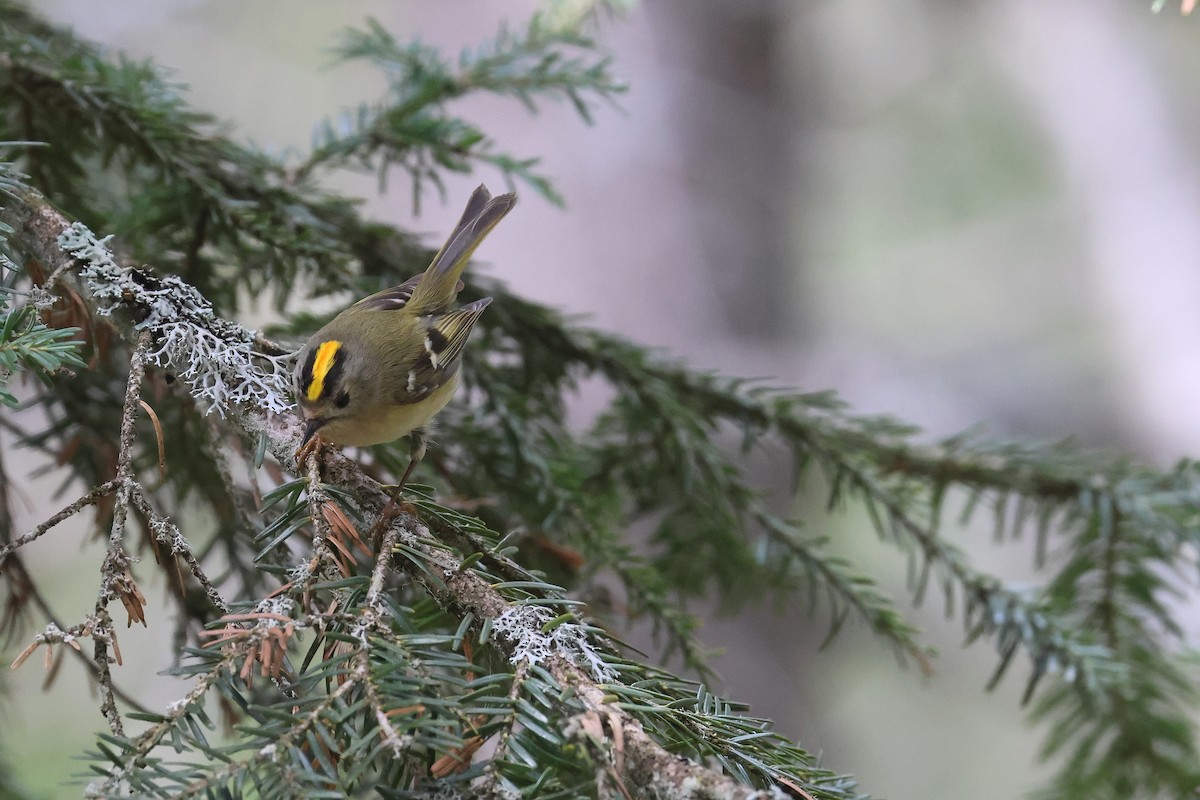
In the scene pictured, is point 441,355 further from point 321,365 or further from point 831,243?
point 831,243

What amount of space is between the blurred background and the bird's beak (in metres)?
1.55

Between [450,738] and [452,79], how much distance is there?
53.0 inches

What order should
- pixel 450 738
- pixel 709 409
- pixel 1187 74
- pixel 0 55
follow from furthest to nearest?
pixel 1187 74 < pixel 709 409 < pixel 0 55 < pixel 450 738

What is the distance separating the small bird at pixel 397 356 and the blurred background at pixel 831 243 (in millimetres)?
933

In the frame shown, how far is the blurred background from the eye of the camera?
3783 millimetres

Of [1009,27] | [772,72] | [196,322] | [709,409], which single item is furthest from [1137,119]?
[196,322]

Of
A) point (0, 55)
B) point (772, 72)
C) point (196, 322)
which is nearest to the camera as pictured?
point (196, 322)

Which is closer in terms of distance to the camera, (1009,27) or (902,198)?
(1009,27)

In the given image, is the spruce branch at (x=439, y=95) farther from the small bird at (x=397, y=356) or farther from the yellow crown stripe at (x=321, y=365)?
the yellow crown stripe at (x=321, y=365)

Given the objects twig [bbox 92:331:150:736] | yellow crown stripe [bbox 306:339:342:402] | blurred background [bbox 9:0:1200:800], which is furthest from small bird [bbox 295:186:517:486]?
blurred background [bbox 9:0:1200:800]

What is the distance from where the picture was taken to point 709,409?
1.92 metres

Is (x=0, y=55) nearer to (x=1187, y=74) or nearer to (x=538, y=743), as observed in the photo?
(x=538, y=743)

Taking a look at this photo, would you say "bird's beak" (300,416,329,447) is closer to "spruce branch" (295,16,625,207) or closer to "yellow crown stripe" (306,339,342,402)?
"yellow crown stripe" (306,339,342,402)

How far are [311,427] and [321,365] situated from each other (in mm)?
264
